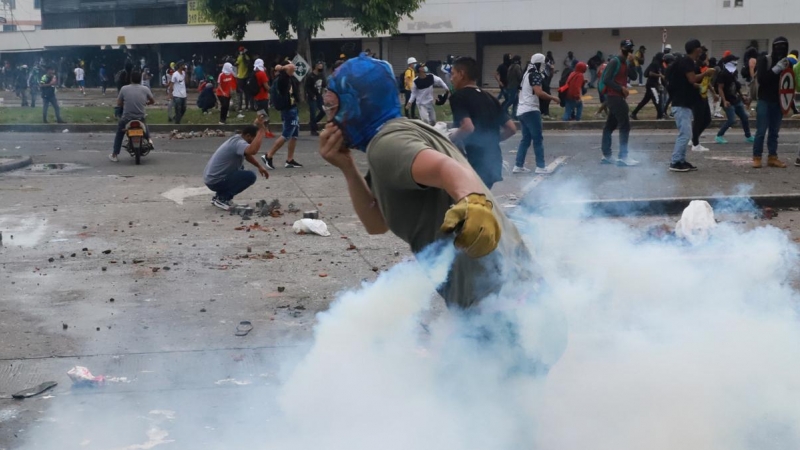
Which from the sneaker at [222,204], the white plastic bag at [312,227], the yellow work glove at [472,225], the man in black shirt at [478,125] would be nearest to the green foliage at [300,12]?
the sneaker at [222,204]

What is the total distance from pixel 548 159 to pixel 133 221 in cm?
710

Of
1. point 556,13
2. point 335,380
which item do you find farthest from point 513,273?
point 556,13

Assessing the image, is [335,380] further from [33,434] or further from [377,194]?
[33,434]

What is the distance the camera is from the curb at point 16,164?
44.7 feet

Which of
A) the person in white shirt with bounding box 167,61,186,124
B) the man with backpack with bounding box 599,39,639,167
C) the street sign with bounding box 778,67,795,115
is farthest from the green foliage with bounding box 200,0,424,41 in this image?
the street sign with bounding box 778,67,795,115

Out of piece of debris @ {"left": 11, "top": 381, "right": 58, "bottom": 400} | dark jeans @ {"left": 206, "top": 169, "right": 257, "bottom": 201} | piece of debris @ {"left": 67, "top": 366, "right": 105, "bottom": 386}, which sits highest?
dark jeans @ {"left": 206, "top": 169, "right": 257, "bottom": 201}

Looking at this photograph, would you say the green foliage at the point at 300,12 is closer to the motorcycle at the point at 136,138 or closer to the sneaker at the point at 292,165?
the motorcycle at the point at 136,138

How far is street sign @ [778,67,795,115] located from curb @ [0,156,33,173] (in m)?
10.7

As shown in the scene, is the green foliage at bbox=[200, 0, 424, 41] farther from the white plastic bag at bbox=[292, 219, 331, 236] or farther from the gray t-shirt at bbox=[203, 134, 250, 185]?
the white plastic bag at bbox=[292, 219, 331, 236]

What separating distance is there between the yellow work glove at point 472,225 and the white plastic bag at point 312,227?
6092mm

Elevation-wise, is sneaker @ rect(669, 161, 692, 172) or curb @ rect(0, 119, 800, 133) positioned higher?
sneaker @ rect(669, 161, 692, 172)

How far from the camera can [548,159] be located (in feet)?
47.0

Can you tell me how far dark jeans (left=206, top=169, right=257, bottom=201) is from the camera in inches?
384

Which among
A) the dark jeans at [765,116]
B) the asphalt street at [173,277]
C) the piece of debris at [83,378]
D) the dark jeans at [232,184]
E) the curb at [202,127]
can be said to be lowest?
the curb at [202,127]
